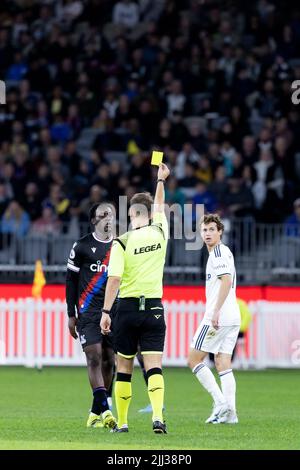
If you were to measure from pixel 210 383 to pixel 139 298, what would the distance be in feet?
6.62

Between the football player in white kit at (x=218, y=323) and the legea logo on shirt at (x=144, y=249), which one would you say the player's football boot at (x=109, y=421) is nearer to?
the football player in white kit at (x=218, y=323)

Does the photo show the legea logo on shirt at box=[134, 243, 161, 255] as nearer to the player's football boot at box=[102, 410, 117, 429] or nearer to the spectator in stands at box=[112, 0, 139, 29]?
the player's football boot at box=[102, 410, 117, 429]

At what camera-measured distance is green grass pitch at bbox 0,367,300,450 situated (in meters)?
11.6

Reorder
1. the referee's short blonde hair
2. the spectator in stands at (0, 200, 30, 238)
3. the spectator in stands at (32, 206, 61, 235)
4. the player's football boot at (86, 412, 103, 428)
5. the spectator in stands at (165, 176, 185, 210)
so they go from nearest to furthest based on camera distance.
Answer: the referee's short blonde hair
the player's football boot at (86, 412, 103, 428)
the spectator in stands at (32, 206, 61, 235)
the spectator in stands at (0, 200, 30, 238)
the spectator in stands at (165, 176, 185, 210)

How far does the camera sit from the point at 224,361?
14.2 metres

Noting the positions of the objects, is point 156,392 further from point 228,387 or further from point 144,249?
point 228,387

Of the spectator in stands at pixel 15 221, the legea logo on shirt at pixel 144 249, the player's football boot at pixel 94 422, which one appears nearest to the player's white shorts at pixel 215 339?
the player's football boot at pixel 94 422

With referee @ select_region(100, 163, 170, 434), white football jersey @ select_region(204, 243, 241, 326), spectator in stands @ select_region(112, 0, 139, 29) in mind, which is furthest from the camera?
spectator in stands @ select_region(112, 0, 139, 29)

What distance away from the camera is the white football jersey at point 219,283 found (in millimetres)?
14023

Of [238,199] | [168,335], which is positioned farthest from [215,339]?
[238,199]

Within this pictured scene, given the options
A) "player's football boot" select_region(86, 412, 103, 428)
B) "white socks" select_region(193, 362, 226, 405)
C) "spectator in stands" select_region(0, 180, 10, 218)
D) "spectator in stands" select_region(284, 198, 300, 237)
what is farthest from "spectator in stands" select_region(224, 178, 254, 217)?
"player's football boot" select_region(86, 412, 103, 428)

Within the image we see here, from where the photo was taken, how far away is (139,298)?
41.0 feet

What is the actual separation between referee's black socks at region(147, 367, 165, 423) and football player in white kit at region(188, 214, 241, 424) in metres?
1.65
